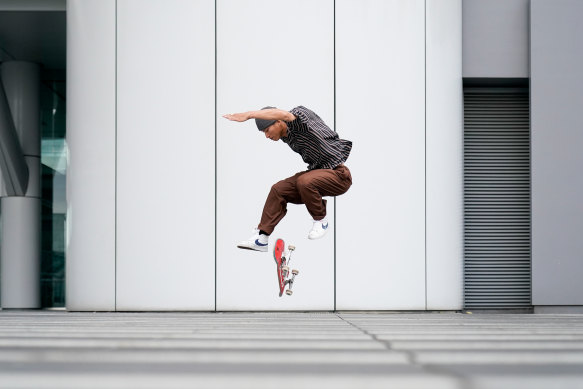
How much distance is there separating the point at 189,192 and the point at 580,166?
6508 millimetres

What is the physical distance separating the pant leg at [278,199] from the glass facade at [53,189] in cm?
1002

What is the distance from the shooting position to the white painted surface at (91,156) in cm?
1093

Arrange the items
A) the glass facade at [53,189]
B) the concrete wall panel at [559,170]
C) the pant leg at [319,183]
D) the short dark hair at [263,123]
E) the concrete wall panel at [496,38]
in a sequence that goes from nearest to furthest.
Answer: the short dark hair at [263,123], the pant leg at [319,183], the concrete wall panel at [559,170], the concrete wall panel at [496,38], the glass facade at [53,189]

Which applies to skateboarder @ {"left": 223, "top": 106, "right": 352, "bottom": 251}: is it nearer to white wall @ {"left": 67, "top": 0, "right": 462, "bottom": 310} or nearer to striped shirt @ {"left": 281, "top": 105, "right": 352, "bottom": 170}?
striped shirt @ {"left": 281, "top": 105, "right": 352, "bottom": 170}

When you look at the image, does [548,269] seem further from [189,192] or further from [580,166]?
[189,192]

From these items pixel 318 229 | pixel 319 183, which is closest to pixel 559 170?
pixel 318 229

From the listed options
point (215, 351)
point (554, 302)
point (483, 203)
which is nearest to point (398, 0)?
point (483, 203)

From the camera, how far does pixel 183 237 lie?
35.7 feet

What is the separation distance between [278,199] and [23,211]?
937 centimetres

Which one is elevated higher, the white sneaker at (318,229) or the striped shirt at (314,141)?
the striped shirt at (314,141)

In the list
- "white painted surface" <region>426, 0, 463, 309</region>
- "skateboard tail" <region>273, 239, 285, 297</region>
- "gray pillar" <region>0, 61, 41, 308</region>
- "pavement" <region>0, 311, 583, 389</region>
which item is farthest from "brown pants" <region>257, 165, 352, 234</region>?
"gray pillar" <region>0, 61, 41, 308</region>

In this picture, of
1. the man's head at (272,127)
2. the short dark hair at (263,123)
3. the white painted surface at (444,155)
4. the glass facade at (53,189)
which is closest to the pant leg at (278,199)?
the man's head at (272,127)

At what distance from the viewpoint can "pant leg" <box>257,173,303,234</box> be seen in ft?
24.1

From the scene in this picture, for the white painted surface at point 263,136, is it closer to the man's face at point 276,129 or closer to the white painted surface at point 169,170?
the white painted surface at point 169,170
